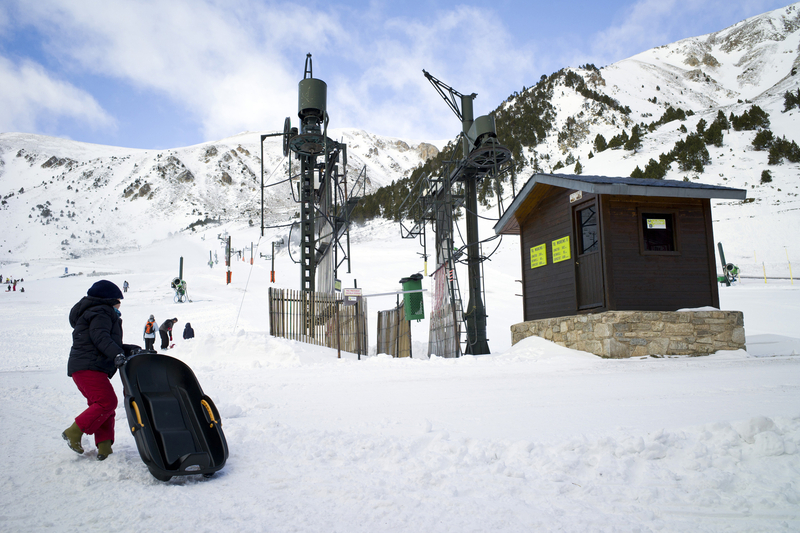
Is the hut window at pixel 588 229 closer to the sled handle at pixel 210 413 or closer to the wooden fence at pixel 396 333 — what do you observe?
the wooden fence at pixel 396 333

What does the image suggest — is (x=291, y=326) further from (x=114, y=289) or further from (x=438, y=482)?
(x=438, y=482)

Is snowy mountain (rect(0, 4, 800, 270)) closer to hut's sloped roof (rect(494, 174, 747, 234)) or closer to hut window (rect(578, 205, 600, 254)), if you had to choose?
hut's sloped roof (rect(494, 174, 747, 234))

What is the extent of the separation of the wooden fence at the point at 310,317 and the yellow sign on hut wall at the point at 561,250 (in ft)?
17.3

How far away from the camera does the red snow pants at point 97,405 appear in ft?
14.0

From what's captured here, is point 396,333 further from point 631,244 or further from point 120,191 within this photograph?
point 120,191

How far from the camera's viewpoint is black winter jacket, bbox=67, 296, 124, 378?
14.2 feet

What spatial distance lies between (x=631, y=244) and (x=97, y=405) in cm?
1055

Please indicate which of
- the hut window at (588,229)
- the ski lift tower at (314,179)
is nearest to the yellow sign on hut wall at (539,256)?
the hut window at (588,229)

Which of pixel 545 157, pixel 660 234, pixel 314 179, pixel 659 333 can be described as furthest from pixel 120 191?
pixel 659 333

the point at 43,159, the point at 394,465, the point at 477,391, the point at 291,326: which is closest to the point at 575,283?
the point at 477,391

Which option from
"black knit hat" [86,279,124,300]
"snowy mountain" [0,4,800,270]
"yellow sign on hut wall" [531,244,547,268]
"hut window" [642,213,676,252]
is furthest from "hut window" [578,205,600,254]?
"snowy mountain" [0,4,800,270]

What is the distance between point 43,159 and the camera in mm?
141750

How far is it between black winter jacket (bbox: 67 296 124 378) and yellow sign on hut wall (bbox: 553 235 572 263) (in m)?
10.3

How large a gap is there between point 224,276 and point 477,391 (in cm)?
3810
